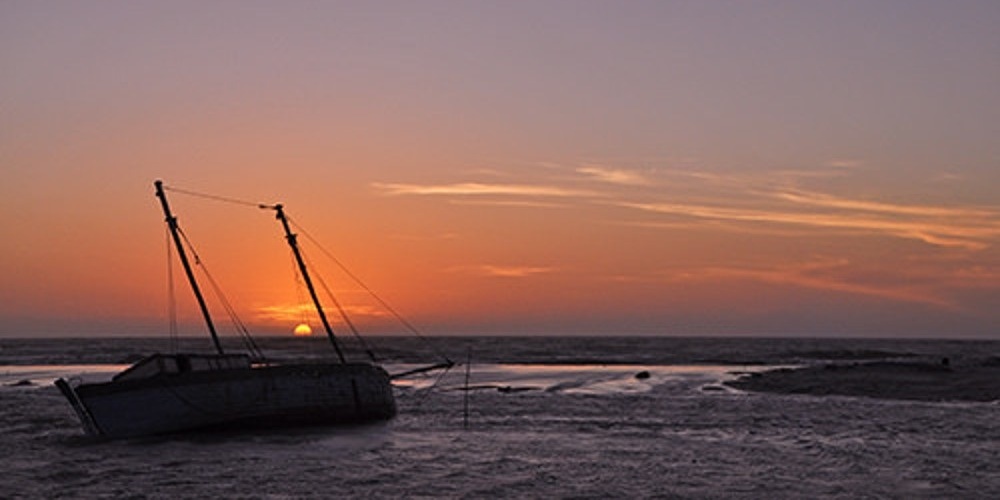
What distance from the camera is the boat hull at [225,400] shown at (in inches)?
1384

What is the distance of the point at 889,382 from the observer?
65.8 metres

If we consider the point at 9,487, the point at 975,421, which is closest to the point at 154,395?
the point at 9,487

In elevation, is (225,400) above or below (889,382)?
above

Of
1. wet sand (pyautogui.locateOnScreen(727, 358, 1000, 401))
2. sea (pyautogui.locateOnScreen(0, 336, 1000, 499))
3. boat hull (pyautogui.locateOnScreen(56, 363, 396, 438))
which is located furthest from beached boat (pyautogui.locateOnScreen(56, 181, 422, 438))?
wet sand (pyautogui.locateOnScreen(727, 358, 1000, 401))

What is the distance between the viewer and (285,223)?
1721 inches

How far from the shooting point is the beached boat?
115ft

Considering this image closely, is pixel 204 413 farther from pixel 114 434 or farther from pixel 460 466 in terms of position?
pixel 460 466

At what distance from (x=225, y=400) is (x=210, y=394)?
0.61 metres

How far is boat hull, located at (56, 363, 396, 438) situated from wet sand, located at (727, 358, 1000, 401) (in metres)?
30.1

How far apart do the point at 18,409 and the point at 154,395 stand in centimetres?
1840

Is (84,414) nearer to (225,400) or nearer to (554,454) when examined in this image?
(225,400)

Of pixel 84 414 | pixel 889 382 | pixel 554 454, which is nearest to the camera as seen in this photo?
pixel 554 454

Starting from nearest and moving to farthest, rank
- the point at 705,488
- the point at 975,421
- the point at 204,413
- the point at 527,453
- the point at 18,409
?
A: 1. the point at 705,488
2. the point at 527,453
3. the point at 204,413
4. the point at 975,421
5. the point at 18,409

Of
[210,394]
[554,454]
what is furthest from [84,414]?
[554,454]
